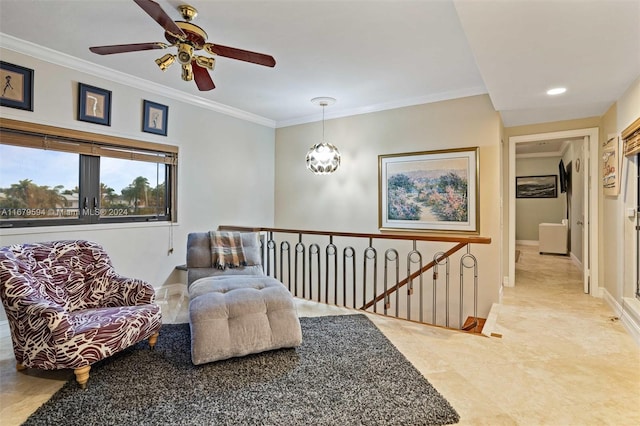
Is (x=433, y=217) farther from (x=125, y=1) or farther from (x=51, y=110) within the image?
A: (x=51, y=110)

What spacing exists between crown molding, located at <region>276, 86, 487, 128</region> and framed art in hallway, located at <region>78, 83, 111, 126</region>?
2.64 meters

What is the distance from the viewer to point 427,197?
4324 mm

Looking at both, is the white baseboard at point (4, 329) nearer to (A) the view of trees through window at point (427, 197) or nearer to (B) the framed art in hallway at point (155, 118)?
(B) the framed art in hallway at point (155, 118)

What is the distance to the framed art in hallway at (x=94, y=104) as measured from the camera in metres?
3.30

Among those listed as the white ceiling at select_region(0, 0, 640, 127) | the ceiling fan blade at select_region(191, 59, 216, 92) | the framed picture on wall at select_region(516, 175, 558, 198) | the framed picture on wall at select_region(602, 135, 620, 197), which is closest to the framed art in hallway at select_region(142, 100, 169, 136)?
the white ceiling at select_region(0, 0, 640, 127)

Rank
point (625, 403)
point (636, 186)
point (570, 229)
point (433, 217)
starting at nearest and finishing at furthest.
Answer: point (625, 403) → point (636, 186) → point (433, 217) → point (570, 229)

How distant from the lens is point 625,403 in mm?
1882

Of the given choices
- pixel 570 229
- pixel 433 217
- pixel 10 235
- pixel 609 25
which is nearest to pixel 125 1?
pixel 10 235

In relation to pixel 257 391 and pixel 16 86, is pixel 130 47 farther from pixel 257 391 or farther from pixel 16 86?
pixel 257 391

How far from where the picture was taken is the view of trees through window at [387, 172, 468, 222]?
4.11 m

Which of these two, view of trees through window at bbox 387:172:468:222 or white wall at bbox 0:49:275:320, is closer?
white wall at bbox 0:49:275:320

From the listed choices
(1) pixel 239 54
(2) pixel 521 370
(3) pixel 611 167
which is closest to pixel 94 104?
(1) pixel 239 54

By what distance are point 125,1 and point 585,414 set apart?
377 centimetres

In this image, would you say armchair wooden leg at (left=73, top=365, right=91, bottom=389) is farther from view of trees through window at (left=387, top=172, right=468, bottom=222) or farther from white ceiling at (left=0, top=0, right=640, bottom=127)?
view of trees through window at (left=387, top=172, right=468, bottom=222)
